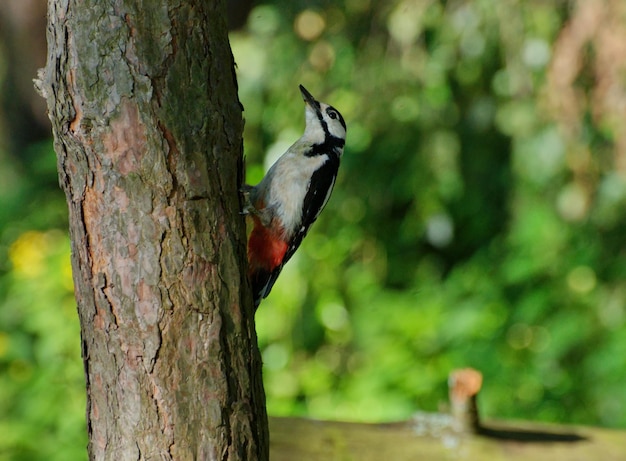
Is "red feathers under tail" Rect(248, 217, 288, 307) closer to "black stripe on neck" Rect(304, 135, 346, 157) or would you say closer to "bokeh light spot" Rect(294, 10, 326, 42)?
"black stripe on neck" Rect(304, 135, 346, 157)

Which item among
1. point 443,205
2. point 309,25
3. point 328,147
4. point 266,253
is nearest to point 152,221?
point 266,253

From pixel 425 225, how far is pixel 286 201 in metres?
2.33

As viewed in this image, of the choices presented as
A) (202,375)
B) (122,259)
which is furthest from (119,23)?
(202,375)

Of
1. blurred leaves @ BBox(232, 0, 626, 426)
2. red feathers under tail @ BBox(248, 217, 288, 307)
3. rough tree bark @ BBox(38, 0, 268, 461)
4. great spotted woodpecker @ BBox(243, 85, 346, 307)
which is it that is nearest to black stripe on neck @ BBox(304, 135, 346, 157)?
great spotted woodpecker @ BBox(243, 85, 346, 307)

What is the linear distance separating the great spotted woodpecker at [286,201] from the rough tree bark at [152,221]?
88 cm

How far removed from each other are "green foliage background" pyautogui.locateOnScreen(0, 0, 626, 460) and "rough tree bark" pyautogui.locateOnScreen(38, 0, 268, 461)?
7.94ft

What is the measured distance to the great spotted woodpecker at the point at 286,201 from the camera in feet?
8.77

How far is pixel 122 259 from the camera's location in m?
1.63

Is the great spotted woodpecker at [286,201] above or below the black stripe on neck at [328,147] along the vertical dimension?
below

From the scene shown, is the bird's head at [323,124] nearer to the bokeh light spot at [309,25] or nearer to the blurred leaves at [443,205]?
the blurred leaves at [443,205]

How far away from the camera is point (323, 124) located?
2.96 meters

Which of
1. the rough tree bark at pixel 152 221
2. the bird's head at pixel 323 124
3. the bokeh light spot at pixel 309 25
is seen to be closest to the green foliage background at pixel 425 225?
the bokeh light spot at pixel 309 25

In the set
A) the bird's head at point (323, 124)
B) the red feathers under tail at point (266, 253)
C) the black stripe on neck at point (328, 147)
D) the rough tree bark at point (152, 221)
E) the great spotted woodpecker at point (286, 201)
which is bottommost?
the rough tree bark at point (152, 221)

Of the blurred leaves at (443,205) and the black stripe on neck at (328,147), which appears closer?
the black stripe on neck at (328,147)
